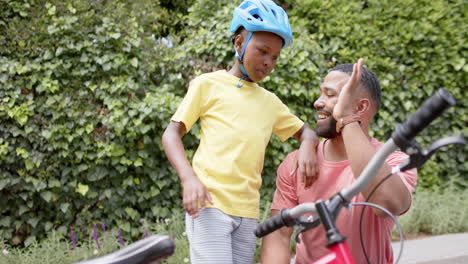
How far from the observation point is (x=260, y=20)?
2373 millimetres

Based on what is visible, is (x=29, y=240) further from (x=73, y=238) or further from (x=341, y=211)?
(x=341, y=211)

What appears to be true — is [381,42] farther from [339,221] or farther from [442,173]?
[339,221]

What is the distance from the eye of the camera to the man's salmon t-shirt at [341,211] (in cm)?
209

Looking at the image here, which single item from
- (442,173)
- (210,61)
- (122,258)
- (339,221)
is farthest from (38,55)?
(442,173)

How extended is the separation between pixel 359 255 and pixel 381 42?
14.3ft

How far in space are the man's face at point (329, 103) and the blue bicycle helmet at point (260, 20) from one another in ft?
1.18

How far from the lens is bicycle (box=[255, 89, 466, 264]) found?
1199 millimetres

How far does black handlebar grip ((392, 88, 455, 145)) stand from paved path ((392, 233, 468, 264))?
315 cm

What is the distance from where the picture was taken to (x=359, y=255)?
6.94ft

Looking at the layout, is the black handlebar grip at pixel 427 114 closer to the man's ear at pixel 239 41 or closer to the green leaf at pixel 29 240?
Answer: the man's ear at pixel 239 41

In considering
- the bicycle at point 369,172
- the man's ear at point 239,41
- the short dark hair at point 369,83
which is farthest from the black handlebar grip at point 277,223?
the man's ear at point 239,41

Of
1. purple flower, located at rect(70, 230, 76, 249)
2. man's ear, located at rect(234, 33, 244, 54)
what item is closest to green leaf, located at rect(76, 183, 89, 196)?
purple flower, located at rect(70, 230, 76, 249)

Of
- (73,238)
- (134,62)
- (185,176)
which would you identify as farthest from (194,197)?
(134,62)

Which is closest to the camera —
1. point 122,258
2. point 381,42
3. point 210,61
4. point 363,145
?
point 122,258
